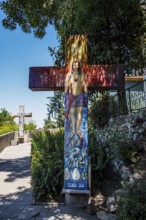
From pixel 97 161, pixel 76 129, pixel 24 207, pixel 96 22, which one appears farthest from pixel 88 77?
pixel 96 22

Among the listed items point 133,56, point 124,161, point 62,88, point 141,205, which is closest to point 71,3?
point 133,56

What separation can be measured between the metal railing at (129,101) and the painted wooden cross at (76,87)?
361 cm

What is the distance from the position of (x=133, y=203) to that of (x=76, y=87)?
3.06 meters

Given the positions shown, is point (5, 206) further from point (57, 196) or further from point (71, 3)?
point (71, 3)

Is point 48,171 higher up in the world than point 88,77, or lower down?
lower down

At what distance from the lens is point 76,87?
6.37 meters

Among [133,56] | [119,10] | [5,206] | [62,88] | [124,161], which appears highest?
[119,10]

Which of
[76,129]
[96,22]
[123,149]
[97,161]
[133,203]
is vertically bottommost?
[133,203]

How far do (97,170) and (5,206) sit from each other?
256 cm

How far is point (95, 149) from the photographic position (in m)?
7.91

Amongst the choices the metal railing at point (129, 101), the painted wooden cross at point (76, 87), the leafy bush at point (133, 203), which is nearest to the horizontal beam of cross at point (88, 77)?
the painted wooden cross at point (76, 87)

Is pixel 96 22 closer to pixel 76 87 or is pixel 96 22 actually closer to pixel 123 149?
pixel 76 87

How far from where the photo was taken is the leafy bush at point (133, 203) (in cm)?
429

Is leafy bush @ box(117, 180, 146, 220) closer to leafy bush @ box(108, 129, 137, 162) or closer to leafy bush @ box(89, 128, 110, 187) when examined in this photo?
leafy bush @ box(108, 129, 137, 162)
